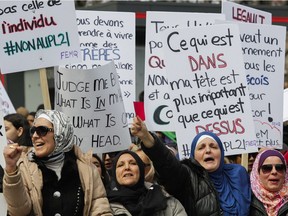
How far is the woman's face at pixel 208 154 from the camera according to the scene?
754cm

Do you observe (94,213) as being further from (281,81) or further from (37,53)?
(281,81)

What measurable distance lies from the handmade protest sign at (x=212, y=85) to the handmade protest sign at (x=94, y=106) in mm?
657

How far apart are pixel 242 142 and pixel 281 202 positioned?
0.87 meters

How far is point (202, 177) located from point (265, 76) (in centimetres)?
237

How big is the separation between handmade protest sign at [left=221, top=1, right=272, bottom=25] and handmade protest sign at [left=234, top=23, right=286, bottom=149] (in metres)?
0.69

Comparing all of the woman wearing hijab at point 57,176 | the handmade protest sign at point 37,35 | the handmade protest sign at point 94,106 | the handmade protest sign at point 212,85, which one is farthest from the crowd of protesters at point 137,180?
the handmade protest sign at point 37,35

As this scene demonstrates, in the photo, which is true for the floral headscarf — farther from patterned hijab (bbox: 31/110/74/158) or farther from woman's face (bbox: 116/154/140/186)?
woman's face (bbox: 116/154/140/186)

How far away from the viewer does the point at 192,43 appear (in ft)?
28.1

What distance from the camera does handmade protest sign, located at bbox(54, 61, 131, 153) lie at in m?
8.82

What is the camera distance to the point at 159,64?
10.1 metres

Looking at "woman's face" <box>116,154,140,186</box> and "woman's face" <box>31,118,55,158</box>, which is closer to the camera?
"woman's face" <box>31,118,55,158</box>

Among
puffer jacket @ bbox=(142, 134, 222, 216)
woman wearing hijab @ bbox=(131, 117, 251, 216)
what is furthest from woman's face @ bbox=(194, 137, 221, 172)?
puffer jacket @ bbox=(142, 134, 222, 216)

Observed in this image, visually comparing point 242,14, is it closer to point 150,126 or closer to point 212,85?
point 150,126

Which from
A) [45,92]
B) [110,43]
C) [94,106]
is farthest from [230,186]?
[110,43]
